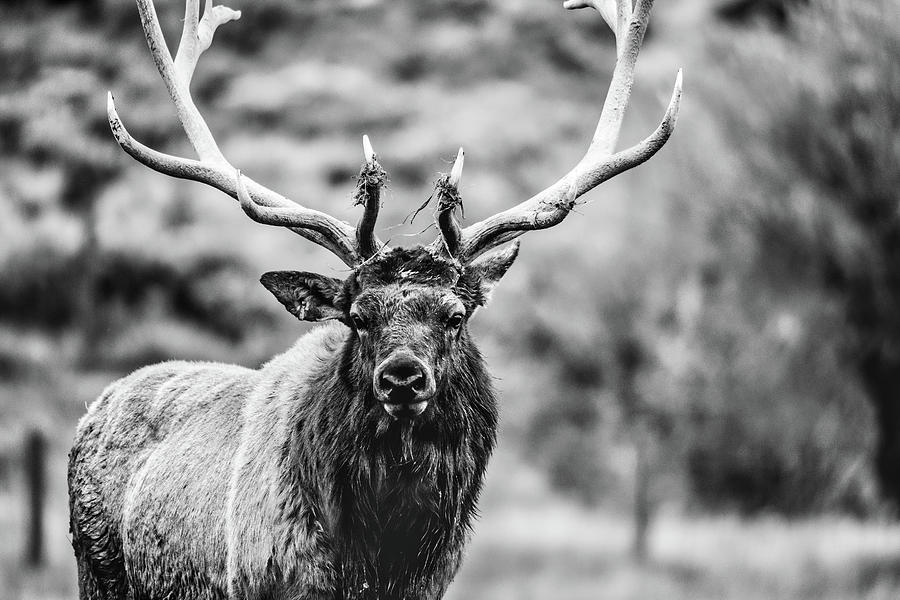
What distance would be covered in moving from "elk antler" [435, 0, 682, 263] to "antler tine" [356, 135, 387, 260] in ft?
1.04

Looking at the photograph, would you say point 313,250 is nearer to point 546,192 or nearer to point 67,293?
point 67,293

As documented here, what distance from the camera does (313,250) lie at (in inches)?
664

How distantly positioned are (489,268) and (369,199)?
0.75 m

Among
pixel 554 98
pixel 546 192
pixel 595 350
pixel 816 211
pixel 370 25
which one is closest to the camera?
pixel 546 192

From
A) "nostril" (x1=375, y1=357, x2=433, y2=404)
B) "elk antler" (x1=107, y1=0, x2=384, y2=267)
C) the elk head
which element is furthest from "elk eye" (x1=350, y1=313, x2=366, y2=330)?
"nostril" (x1=375, y1=357, x2=433, y2=404)

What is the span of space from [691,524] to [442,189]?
54.1 feet

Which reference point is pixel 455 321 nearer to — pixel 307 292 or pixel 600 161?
pixel 307 292

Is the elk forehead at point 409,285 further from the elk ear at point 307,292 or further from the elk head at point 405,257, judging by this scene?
the elk ear at point 307,292

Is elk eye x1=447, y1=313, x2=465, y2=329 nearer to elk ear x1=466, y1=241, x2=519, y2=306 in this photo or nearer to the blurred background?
elk ear x1=466, y1=241, x2=519, y2=306

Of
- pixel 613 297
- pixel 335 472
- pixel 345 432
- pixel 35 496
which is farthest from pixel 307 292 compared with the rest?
pixel 613 297

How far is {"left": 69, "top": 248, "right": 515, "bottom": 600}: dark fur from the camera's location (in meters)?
5.08

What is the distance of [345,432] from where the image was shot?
5211mm

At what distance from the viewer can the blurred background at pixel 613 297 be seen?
13609 mm

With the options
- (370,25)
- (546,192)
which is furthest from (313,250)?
(370,25)
